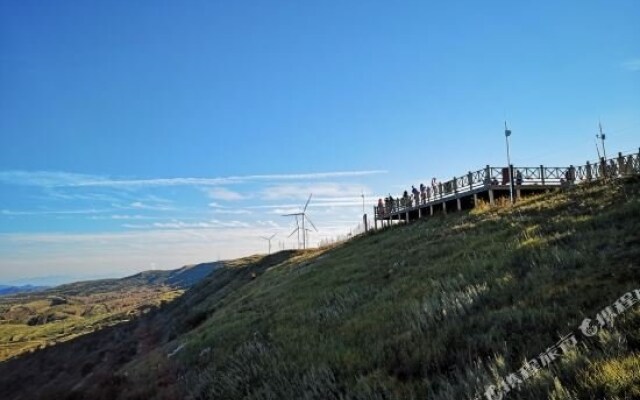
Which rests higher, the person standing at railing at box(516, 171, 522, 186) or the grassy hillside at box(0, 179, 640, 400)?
the person standing at railing at box(516, 171, 522, 186)

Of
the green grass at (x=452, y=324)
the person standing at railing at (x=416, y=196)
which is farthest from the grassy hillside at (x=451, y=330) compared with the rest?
the person standing at railing at (x=416, y=196)

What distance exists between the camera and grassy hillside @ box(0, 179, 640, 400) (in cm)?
605

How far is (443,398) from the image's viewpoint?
19.7ft

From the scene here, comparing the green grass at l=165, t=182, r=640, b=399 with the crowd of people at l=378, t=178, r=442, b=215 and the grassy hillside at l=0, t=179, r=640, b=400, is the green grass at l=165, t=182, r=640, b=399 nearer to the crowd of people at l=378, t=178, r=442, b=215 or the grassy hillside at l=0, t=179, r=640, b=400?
the grassy hillside at l=0, t=179, r=640, b=400

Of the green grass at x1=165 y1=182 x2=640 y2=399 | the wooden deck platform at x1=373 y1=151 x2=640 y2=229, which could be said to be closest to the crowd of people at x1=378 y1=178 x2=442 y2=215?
the wooden deck platform at x1=373 y1=151 x2=640 y2=229

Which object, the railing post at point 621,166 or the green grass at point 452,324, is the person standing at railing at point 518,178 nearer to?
the railing post at point 621,166

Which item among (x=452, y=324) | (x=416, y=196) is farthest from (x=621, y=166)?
(x=452, y=324)

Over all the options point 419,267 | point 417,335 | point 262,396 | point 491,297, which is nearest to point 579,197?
point 419,267

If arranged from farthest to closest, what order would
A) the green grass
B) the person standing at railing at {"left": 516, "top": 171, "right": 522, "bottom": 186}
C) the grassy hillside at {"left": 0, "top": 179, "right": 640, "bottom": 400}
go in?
the person standing at railing at {"left": 516, "top": 171, "right": 522, "bottom": 186}, the green grass, the grassy hillside at {"left": 0, "top": 179, "right": 640, "bottom": 400}

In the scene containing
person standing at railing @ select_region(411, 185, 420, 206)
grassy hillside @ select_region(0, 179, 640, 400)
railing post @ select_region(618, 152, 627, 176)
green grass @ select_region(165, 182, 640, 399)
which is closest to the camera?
grassy hillside @ select_region(0, 179, 640, 400)

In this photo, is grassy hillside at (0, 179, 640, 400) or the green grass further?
the green grass

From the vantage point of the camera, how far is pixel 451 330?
27.7 feet

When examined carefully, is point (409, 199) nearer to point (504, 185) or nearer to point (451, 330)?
point (504, 185)

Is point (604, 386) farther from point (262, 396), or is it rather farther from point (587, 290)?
point (262, 396)
